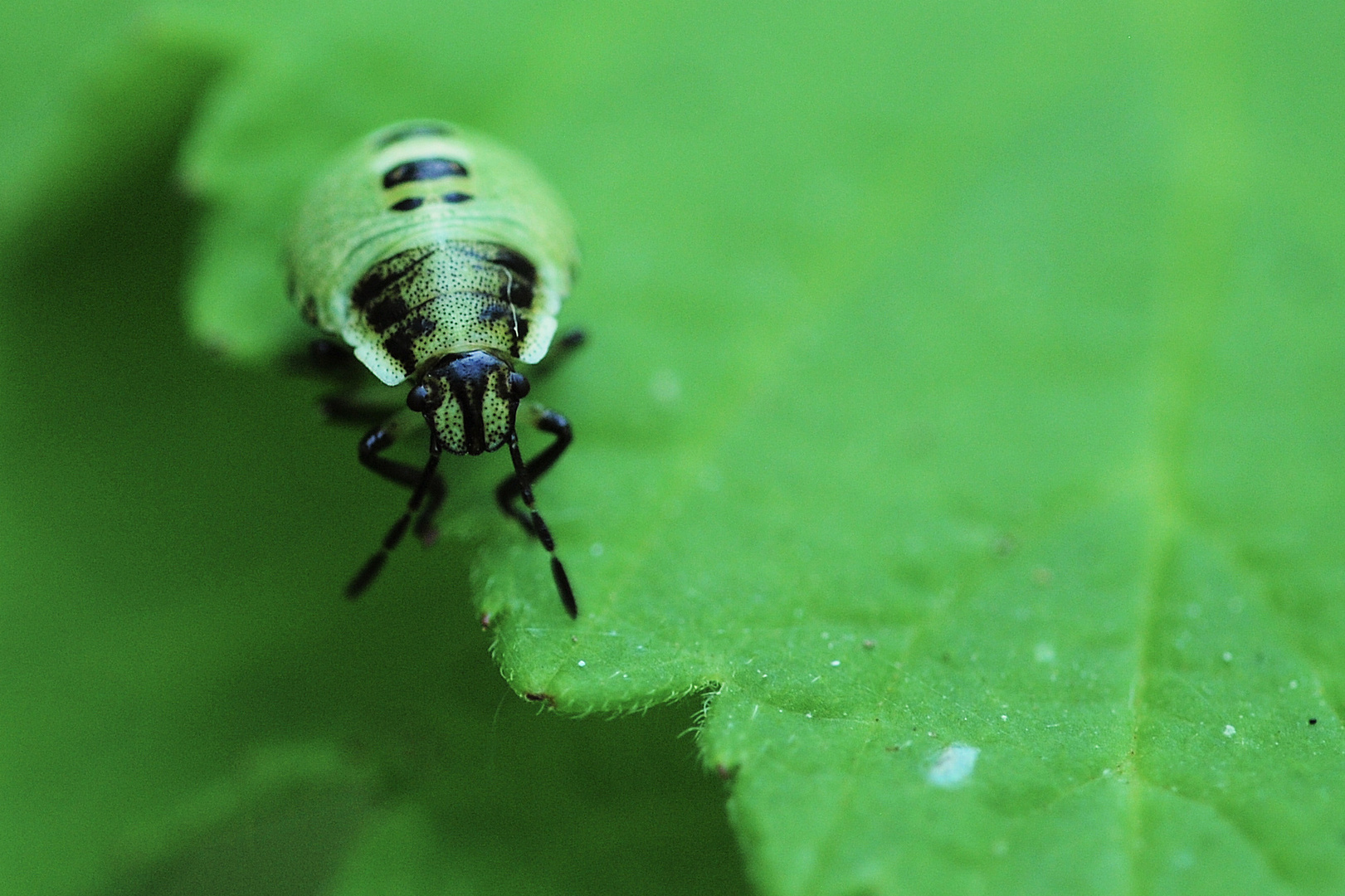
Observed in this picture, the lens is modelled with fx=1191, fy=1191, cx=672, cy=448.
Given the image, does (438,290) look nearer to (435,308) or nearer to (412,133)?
(435,308)

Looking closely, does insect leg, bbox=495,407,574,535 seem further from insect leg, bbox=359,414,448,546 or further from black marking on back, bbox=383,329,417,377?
black marking on back, bbox=383,329,417,377

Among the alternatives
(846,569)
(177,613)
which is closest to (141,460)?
(177,613)

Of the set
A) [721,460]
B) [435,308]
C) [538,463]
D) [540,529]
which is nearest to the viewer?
[540,529]

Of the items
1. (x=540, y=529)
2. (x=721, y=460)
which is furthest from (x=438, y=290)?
(x=721, y=460)

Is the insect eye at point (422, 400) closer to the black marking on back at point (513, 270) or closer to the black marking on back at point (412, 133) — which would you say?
the black marking on back at point (513, 270)

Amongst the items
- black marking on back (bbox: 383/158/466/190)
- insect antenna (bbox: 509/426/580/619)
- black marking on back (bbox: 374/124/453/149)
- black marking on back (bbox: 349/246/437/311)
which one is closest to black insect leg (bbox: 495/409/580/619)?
insect antenna (bbox: 509/426/580/619)

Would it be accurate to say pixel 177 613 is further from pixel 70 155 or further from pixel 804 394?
pixel 804 394
